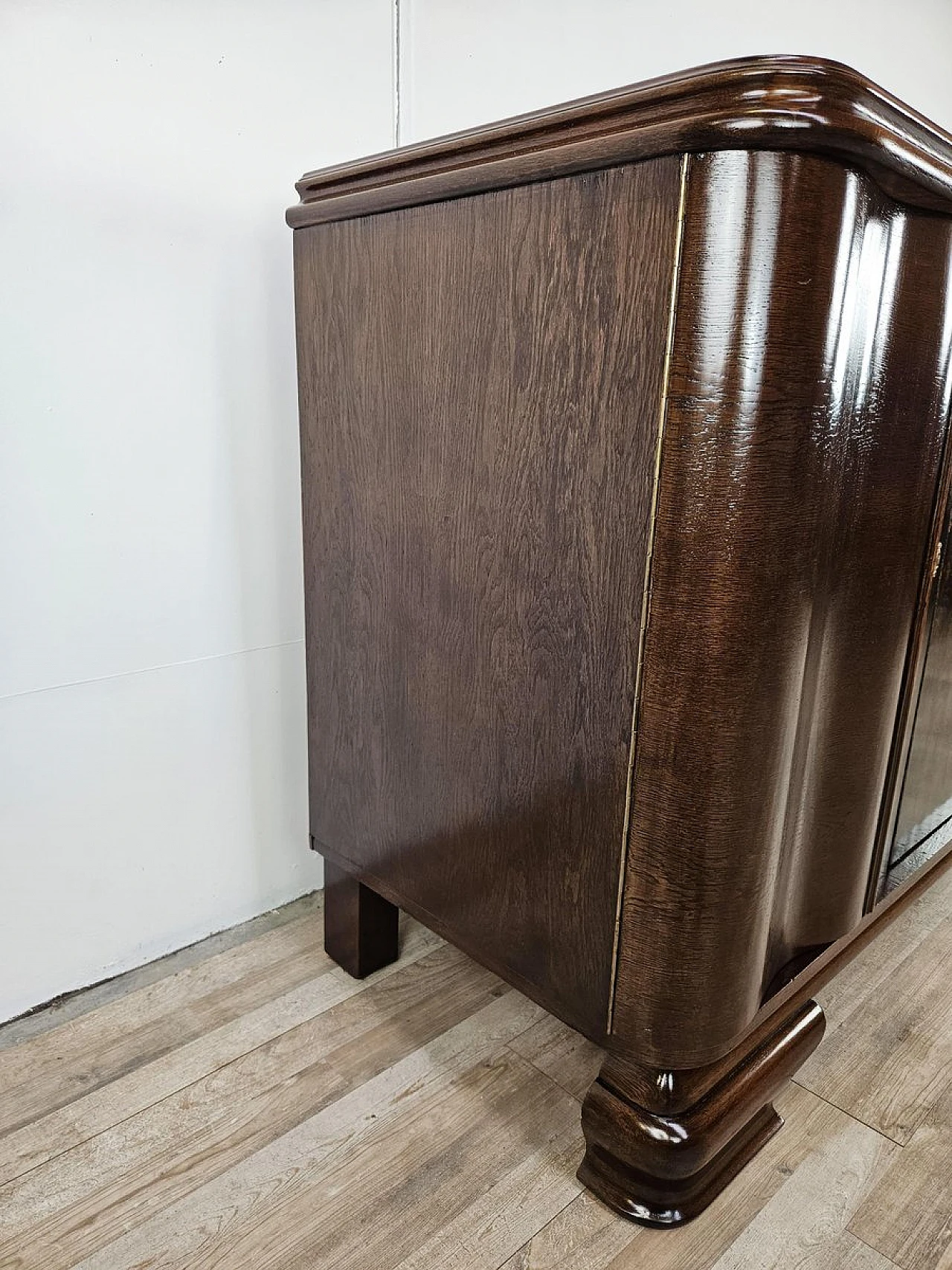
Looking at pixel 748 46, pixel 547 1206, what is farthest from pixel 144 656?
pixel 748 46

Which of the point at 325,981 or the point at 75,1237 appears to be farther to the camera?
the point at 325,981

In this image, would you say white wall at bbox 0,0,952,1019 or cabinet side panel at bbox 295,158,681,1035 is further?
white wall at bbox 0,0,952,1019

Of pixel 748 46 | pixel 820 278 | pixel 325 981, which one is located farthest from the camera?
pixel 748 46

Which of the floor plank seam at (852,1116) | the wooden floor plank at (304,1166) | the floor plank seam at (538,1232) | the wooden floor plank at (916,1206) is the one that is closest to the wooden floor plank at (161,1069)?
the wooden floor plank at (304,1166)

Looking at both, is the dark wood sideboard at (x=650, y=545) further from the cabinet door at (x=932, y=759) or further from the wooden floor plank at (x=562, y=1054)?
the wooden floor plank at (x=562, y=1054)

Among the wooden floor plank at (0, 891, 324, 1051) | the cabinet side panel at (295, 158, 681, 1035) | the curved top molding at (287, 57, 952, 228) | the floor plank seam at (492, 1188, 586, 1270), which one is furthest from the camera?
the wooden floor plank at (0, 891, 324, 1051)

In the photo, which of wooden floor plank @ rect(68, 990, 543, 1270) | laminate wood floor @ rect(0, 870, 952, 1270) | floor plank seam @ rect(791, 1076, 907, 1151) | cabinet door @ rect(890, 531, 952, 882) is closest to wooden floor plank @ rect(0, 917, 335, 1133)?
laminate wood floor @ rect(0, 870, 952, 1270)

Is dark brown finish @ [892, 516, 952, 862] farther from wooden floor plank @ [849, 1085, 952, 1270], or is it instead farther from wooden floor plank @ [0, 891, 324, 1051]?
wooden floor plank @ [0, 891, 324, 1051]

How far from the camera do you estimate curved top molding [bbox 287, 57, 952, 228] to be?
57 centimetres

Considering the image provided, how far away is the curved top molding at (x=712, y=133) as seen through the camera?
571 millimetres

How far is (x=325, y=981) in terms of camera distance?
1156 millimetres

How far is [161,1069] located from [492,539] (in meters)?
0.71

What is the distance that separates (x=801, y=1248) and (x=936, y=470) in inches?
28.8

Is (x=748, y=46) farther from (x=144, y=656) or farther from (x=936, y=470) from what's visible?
(x=144, y=656)
